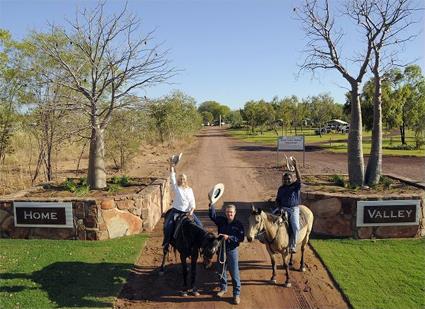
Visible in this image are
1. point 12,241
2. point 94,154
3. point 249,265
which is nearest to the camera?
point 249,265

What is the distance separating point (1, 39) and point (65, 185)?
7.32 m

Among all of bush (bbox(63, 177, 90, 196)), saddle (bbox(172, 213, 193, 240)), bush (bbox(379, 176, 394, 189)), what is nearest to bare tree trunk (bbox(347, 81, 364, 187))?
bush (bbox(379, 176, 394, 189))

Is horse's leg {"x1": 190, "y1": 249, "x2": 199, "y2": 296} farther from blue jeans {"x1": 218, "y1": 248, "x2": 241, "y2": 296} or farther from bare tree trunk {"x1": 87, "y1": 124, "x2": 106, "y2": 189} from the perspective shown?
bare tree trunk {"x1": 87, "y1": 124, "x2": 106, "y2": 189}

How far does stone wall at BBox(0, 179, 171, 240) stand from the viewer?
34.3ft

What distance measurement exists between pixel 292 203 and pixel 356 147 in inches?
213

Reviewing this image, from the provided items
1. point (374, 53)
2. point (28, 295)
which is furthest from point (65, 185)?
point (374, 53)

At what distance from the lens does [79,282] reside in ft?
25.7

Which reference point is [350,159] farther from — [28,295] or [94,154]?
[28,295]

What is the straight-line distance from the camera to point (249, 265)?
345 inches

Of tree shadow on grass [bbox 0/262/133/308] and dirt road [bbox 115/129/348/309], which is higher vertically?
tree shadow on grass [bbox 0/262/133/308]

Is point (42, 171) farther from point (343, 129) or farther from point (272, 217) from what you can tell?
point (343, 129)

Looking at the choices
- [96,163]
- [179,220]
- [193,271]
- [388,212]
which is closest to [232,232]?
[193,271]

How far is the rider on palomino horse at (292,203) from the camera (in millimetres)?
7969

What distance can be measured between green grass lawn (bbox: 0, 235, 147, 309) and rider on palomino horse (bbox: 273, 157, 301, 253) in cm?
345
